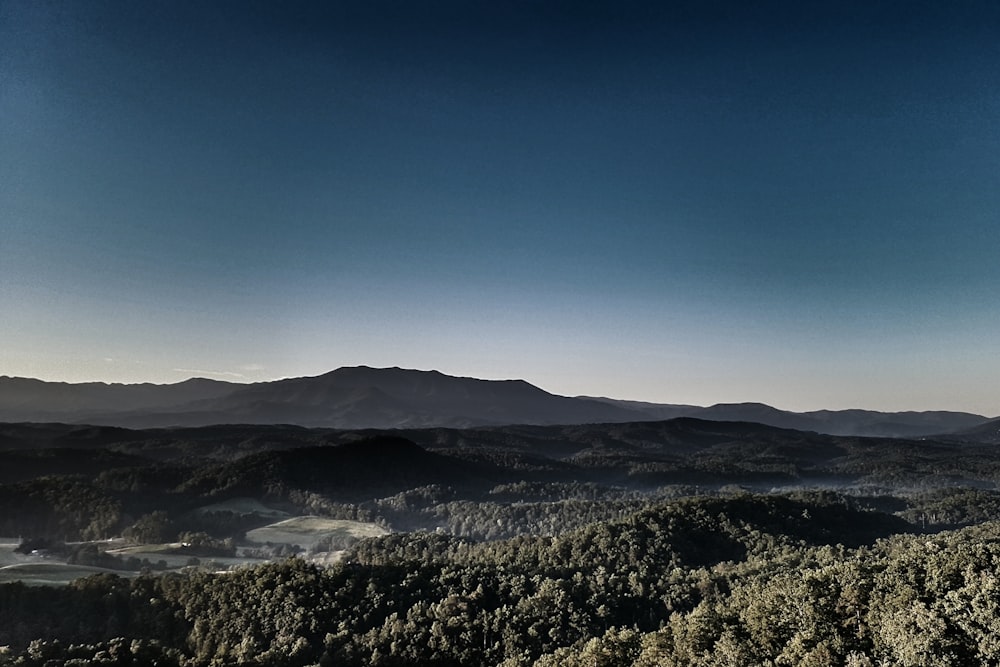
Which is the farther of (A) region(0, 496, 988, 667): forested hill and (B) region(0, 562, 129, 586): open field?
(B) region(0, 562, 129, 586): open field

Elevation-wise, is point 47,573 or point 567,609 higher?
point 567,609

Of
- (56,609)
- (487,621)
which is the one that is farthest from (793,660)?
(56,609)

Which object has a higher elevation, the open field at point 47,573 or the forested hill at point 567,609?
the forested hill at point 567,609

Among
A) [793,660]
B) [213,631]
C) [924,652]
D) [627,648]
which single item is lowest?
[213,631]

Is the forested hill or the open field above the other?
the forested hill

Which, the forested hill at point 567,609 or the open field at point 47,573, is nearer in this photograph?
the forested hill at point 567,609

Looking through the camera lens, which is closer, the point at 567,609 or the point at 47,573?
the point at 567,609

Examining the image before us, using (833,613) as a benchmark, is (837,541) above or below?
below

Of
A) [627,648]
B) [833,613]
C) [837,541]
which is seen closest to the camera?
[833,613]

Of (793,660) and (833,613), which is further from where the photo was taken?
(833,613)

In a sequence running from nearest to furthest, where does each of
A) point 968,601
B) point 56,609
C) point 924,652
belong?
point 924,652
point 968,601
point 56,609

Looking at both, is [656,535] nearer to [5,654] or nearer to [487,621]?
[487,621]
